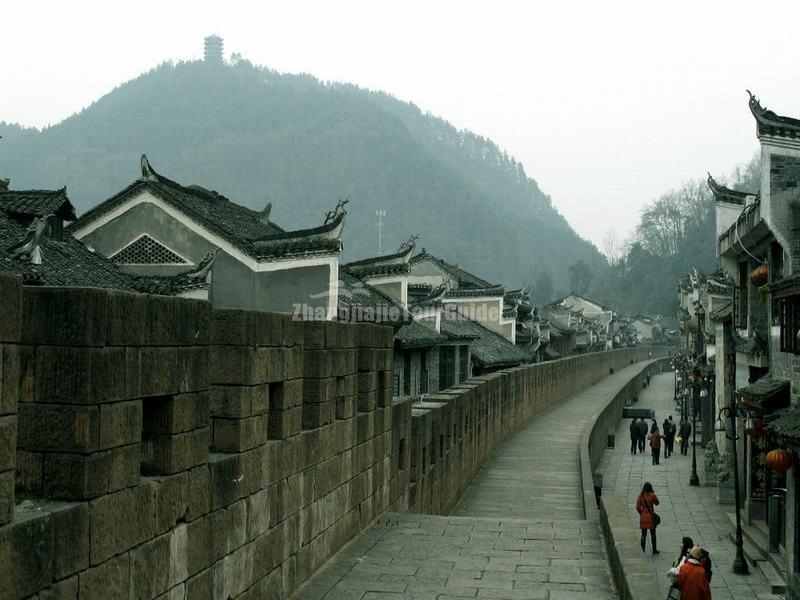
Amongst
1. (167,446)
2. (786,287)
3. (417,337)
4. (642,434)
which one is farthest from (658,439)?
(167,446)

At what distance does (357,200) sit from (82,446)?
551 feet

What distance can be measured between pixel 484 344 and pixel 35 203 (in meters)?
25.0

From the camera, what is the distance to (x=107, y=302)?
523 centimetres

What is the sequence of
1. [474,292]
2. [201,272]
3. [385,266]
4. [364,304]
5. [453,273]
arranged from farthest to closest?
1. [453,273]
2. [474,292]
3. [385,266]
4. [364,304]
5. [201,272]

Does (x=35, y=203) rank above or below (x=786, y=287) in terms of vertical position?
above

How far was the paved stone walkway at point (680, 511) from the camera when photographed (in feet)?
59.1

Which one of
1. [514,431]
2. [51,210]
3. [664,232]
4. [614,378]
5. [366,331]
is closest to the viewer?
[366,331]

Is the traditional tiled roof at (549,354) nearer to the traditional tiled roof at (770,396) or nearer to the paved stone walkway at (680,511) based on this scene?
the paved stone walkway at (680,511)

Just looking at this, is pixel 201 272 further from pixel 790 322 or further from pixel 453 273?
pixel 453 273

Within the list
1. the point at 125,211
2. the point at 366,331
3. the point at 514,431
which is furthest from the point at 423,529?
the point at 514,431

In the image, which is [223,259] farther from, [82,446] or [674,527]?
[82,446]

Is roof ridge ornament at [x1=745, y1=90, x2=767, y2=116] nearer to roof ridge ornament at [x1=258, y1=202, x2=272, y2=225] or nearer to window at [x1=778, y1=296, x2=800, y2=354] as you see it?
window at [x1=778, y1=296, x2=800, y2=354]

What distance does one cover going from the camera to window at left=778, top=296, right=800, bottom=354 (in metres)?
15.9

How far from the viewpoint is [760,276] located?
2016 cm
